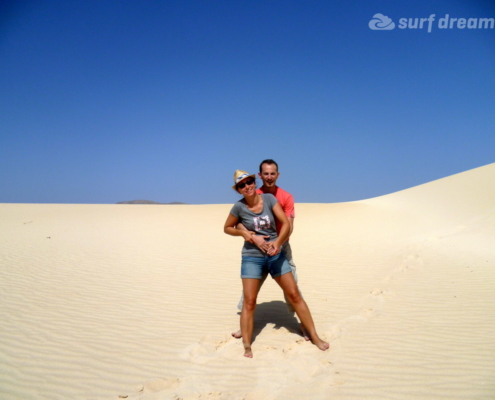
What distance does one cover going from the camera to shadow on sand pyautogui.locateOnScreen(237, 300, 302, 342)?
490cm

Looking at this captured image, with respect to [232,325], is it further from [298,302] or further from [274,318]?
[298,302]

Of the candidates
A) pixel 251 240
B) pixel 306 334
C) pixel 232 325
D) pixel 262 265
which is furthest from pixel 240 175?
pixel 232 325

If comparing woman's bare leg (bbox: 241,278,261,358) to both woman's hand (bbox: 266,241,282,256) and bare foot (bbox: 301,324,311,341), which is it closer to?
woman's hand (bbox: 266,241,282,256)

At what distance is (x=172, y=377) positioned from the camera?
Result: 360 cm

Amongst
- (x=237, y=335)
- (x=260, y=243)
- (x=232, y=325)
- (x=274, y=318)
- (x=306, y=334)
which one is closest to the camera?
(x=260, y=243)

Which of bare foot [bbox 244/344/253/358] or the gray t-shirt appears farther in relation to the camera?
bare foot [bbox 244/344/253/358]

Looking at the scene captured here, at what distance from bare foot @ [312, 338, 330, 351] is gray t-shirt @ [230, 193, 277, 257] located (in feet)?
4.33

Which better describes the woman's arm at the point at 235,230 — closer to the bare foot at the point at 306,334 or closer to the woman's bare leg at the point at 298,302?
the woman's bare leg at the point at 298,302

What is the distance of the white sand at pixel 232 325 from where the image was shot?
344 cm

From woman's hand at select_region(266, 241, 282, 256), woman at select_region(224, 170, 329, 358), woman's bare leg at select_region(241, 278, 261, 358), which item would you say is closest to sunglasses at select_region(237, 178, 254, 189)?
woman at select_region(224, 170, 329, 358)

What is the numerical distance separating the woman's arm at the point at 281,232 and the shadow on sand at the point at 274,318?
1521 mm

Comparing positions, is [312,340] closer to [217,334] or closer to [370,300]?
[217,334]

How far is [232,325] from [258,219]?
7.03 feet

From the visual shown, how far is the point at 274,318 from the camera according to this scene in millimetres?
5391
